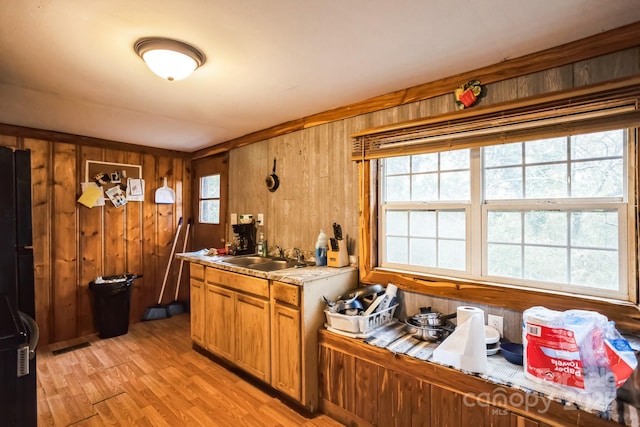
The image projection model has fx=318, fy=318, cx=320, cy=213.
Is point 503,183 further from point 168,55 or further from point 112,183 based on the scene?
point 112,183

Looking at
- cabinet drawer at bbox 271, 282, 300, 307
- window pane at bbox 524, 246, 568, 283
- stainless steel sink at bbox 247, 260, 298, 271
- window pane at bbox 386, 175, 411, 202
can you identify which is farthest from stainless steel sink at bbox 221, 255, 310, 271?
window pane at bbox 524, 246, 568, 283

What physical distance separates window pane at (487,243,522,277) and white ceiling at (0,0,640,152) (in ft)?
3.69

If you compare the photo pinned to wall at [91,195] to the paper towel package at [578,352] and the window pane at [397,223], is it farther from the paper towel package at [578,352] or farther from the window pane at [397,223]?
the paper towel package at [578,352]

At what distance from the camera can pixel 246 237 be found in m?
3.54

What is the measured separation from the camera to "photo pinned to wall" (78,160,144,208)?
3621 mm

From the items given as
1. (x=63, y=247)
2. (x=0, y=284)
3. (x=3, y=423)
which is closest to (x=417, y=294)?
(x=3, y=423)

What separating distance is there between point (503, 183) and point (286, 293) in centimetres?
160

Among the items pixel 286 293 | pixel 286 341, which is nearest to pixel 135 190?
pixel 286 293

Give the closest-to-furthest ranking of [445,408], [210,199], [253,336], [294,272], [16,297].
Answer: [16,297] → [445,408] → [294,272] → [253,336] → [210,199]

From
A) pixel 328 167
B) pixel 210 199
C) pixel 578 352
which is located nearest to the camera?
pixel 578 352

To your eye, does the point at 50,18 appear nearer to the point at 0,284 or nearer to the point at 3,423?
the point at 0,284

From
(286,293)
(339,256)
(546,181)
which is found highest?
(546,181)

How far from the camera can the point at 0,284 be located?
1483mm

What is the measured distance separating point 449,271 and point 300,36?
5.62 feet
